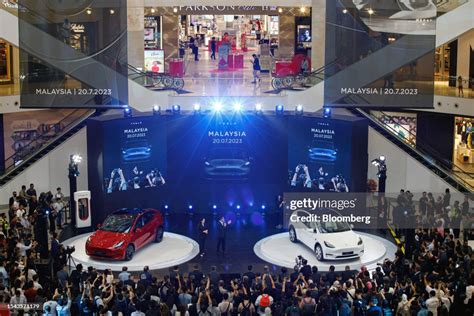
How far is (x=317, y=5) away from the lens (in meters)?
29.4

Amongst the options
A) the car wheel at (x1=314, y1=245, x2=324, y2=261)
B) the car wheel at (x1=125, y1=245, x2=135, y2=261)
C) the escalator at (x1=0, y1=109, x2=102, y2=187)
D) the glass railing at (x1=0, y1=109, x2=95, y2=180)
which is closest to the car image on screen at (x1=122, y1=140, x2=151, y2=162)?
the escalator at (x1=0, y1=109, x2=102, y2=187)

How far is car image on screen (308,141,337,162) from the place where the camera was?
75.0 feet

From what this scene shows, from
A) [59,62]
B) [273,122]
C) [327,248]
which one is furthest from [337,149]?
[59,62]

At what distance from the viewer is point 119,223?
2078 cm

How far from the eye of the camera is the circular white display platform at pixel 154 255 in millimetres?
20125

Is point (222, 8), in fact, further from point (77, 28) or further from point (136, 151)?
point (136, 151)

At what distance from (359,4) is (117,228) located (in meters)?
8.84

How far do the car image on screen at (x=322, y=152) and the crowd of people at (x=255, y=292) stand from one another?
5763 mm

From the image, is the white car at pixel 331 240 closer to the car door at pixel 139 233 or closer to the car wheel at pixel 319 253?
the car wheel at pixel 319 253

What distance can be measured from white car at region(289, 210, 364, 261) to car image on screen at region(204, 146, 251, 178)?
354 cm

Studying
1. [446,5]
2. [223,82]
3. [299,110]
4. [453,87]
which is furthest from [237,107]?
[453,87]

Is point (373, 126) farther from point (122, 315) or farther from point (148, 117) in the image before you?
point (122, 315)

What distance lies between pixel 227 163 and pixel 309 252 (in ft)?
14.5

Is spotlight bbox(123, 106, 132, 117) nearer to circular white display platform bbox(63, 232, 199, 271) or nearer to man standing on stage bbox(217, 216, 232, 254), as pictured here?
circular white display platform bbox(63, 232, 199, 271)
